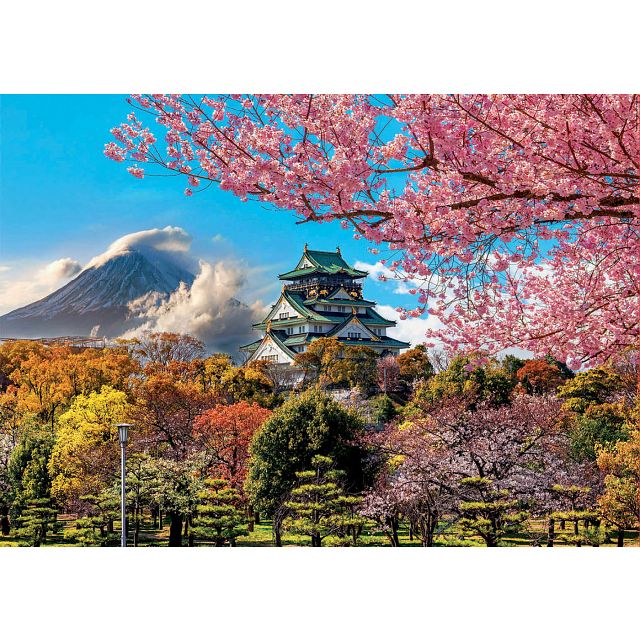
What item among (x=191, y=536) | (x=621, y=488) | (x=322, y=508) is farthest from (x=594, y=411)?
(x=191, y=536)

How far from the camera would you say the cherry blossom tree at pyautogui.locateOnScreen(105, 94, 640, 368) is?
3.24 meters

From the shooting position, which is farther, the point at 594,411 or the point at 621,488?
the point at 594,411

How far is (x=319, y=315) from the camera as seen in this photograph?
16.3 feet

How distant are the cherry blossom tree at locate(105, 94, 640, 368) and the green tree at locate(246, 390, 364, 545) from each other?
1.40m

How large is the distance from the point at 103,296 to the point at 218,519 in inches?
64.2

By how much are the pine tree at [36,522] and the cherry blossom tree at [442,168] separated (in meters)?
2.48

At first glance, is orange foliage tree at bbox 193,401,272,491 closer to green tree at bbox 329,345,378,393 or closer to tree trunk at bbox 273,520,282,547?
tree trunk at bbox 273,520,282,547

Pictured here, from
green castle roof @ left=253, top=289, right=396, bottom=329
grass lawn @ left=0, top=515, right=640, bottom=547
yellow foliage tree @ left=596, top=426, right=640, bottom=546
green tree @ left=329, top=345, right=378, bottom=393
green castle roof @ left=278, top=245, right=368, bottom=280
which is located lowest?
grass lawn @ left=0, top=515, right=640, bottom=547

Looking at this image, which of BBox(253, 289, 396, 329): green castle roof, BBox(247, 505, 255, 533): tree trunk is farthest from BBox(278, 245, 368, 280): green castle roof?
BBox(247, 505, 255, 533): tree trunk

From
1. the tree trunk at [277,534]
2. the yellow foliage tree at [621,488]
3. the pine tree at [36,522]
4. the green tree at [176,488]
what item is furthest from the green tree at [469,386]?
the pine tree at [36,522]

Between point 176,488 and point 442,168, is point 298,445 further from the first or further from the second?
point 442,168

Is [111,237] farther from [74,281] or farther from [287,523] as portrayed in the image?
[287,523]

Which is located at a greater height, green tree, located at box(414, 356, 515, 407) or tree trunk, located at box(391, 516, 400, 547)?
green tree, located at box(414, 356, 515, 407)
